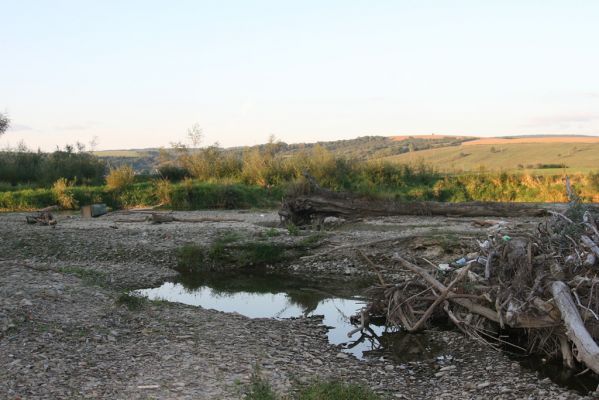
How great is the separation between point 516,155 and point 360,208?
4296cm

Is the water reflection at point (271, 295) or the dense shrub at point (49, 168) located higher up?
the dense shrub at point (49, 168)

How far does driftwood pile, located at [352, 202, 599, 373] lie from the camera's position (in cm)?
873

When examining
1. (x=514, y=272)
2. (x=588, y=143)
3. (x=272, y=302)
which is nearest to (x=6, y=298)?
(x=272, y=302)

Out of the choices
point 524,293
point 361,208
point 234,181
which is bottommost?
point 524,293

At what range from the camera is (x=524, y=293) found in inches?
368

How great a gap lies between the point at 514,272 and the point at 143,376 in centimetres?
604

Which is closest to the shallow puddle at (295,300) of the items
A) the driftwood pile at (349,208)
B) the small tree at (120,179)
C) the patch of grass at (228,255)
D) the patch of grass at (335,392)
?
the patch of grass at (228,255)

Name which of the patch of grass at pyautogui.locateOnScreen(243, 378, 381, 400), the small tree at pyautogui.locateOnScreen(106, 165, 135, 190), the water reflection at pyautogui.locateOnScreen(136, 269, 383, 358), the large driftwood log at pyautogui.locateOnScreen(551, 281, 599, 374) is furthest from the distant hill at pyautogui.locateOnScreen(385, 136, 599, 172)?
the patch of grass at pyautogui.locateOnScreen(243, 378, 381, 400)

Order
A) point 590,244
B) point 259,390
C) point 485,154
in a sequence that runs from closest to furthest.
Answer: point 259,390 < point 590,244 < point 485,154

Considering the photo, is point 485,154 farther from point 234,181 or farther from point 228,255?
point 228,255

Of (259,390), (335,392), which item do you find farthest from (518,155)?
(259,390)

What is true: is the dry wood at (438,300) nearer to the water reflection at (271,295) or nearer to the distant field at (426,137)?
the water reflection at (271,295)

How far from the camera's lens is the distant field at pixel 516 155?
5309 cm

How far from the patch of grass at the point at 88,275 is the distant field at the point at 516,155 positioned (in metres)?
37.4
